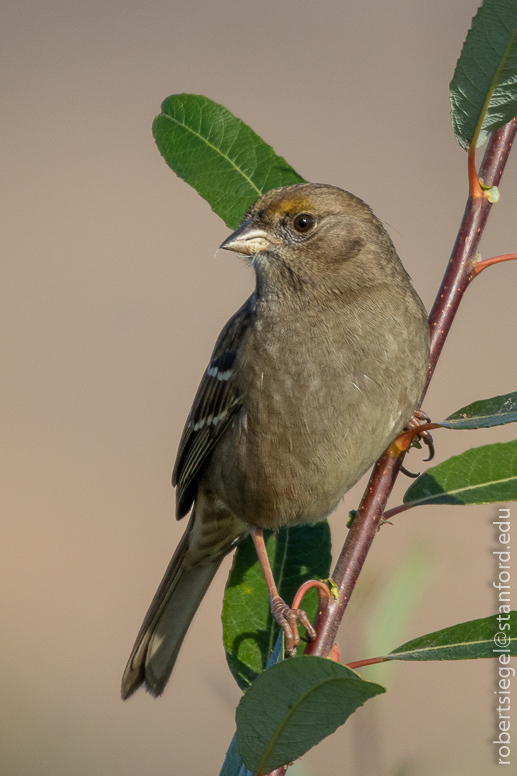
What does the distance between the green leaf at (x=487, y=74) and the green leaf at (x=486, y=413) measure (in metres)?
0.68

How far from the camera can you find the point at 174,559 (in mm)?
3918

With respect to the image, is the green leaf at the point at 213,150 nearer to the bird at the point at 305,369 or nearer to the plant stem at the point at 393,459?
the bird at the point at 305,369

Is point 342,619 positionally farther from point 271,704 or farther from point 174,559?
point 174,559

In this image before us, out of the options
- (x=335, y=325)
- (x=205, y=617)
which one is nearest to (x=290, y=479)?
(x=335, y=325)

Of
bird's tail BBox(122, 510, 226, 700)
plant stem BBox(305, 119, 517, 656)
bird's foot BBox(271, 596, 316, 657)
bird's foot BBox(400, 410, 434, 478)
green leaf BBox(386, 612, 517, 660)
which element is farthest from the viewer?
bird's tail BBox(122, 510, 226, 700)

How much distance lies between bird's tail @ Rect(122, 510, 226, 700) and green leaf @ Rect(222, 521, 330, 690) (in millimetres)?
738

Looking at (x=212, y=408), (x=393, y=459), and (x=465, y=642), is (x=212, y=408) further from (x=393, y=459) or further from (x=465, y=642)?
(x=465, y=642)

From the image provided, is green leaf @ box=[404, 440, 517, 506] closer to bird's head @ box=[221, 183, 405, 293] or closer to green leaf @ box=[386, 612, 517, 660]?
green leaf @ box=[386, 612, 517, 660]

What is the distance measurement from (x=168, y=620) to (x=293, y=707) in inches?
78.9

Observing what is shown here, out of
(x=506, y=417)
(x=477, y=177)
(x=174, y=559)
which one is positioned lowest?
(x=174, y=559)

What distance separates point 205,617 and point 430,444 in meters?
4.41

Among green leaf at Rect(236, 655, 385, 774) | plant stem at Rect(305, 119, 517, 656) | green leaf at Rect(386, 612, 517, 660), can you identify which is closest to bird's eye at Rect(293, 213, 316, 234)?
plant stem at Rect(305, 119, 517, 656)

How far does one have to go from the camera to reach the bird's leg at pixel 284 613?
2260mm

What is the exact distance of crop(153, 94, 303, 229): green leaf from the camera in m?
2.84
